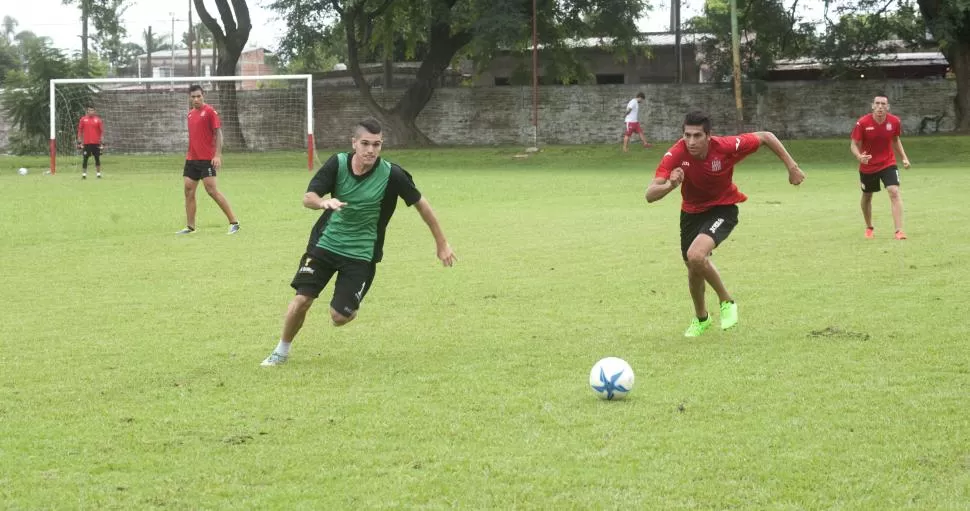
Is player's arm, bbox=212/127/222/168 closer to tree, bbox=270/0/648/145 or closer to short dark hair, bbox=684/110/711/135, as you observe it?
short dark hair, bbox=684/110/711/135

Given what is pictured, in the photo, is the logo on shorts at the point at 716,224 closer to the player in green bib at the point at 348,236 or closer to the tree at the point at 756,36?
the player in green bib at the point at 348,236

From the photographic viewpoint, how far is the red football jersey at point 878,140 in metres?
15.7

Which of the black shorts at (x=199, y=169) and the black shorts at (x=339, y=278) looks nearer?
the black shorts at (x=339, y=278)

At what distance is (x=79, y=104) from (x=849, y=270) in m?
32.6

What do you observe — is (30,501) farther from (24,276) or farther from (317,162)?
(317,162)

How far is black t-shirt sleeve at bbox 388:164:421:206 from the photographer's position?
831cm

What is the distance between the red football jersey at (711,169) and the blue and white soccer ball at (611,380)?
8.33 feet

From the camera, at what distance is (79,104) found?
131 ft

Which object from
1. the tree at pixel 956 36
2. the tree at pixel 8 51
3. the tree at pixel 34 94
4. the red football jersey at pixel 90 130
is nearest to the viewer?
the red football jersey at pixel 90 130

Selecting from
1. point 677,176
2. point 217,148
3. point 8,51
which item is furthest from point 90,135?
point 8,51

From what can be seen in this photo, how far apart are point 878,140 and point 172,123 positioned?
33506 millimetres

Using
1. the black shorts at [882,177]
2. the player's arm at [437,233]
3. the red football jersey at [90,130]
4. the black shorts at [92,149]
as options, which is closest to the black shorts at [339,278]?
the player's arm at [437,233]

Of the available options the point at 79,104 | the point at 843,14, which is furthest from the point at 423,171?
the point at 843,14

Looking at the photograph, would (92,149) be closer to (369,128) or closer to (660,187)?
(369,128)
